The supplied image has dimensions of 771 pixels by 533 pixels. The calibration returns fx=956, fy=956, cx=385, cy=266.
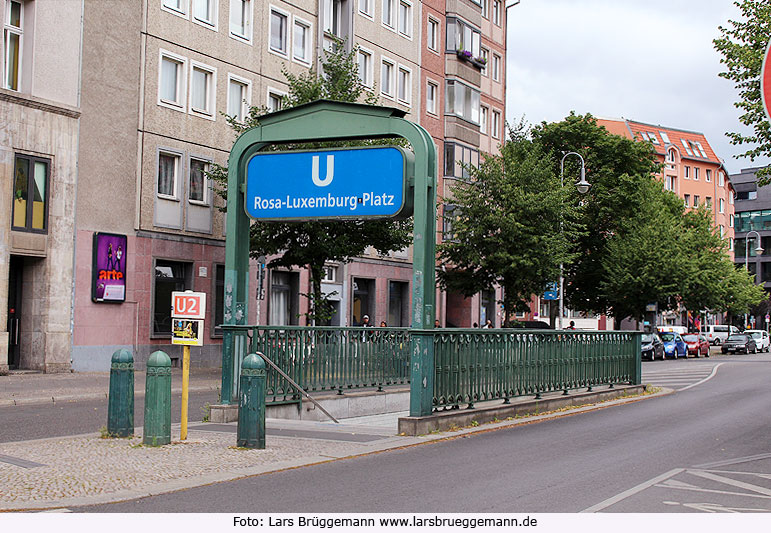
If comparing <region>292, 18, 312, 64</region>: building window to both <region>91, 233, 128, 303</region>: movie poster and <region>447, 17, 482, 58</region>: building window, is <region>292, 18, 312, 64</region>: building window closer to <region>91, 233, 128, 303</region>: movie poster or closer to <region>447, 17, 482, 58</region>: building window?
<region>91, 233, 128, 303</region>: movie poster

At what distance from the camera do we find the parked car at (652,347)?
2007 inches

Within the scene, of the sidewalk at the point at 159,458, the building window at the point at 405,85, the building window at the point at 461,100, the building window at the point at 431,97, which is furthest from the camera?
the building window at the point at 461,100

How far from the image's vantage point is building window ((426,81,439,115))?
47.7m

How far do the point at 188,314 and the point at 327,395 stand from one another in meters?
5.47

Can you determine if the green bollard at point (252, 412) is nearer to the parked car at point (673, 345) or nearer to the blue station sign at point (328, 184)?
the blue station sign at point (328, 184)

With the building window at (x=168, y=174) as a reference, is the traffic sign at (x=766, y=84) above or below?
below

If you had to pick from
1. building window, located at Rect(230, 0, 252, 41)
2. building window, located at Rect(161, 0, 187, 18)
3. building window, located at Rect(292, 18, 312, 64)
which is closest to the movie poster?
building window, located at Rect(161, 0, 187, 18)

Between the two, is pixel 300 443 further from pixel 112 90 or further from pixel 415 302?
pixel 112 90

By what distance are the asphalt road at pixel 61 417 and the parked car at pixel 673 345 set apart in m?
39.0

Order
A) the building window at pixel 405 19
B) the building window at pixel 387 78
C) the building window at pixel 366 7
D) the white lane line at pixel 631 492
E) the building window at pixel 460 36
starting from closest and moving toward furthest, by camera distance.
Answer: the white lane line at pixel 631 492, the building window at pixel 366 7, the building window at pixel 387 78, the building window at pixel 405 19, the building window at pixel 460 36

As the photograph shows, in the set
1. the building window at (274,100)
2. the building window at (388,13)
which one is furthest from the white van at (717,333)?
the building window at (274,100)

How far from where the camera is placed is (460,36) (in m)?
49.9

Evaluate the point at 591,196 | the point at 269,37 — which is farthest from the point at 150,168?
the point at 591,196

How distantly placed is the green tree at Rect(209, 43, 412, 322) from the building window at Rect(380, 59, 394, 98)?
42.6 feet
